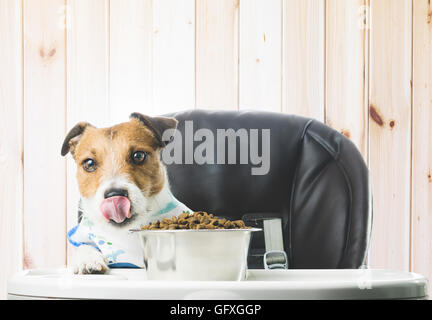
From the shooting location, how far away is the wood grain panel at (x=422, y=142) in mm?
1681

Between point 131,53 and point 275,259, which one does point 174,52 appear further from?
point 275,259

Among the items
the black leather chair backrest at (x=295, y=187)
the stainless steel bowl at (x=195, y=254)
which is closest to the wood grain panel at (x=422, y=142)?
the black leather chair backrest at (x=295, y=187)

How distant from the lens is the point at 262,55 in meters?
1.69

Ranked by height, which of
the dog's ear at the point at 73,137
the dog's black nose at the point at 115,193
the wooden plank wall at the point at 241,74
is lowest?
the dog's black nose at the point at 115,193

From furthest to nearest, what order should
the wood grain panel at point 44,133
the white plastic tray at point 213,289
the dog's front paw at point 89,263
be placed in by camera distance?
the wood grain panel at point 44,133, the dog's front paw at point 89,263, the white plastic tray at point 213,289

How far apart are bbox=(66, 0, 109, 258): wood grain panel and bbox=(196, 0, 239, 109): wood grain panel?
300 millimetres

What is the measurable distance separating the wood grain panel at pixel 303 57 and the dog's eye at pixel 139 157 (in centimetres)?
57

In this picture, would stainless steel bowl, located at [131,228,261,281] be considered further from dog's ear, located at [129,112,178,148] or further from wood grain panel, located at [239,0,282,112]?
wood grain panel, located at [239,0,282,112]

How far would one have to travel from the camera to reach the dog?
1.23 meters

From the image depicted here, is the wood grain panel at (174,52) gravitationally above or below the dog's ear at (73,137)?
above

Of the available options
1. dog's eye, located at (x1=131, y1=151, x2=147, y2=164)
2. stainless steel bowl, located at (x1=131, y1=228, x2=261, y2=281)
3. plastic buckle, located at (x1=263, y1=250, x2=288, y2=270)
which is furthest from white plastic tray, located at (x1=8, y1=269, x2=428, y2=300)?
dog's eye, located at (x1=131, y1=151, x2=147, y2=164)

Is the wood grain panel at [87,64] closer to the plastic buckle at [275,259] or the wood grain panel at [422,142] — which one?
the plastic buckle at [275,259]

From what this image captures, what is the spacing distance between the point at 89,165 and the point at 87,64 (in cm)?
53

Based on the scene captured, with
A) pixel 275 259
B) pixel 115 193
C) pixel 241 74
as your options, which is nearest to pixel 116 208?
pixel 115 193
